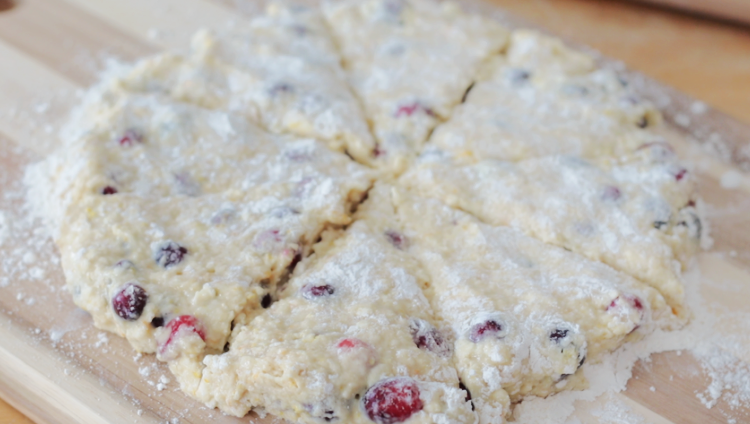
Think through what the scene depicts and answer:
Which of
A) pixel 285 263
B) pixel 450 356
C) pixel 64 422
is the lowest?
pixel 64 422

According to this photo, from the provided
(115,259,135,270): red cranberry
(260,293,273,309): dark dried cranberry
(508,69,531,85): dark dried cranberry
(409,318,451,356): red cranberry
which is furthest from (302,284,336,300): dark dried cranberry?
(508,69,531,85): dark dried cranberry

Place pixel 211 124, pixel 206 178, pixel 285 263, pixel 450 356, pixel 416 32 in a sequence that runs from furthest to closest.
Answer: pixel 416 32
pixel 211 124
pixel 206 178
pixel 285 263
pixel 450 356

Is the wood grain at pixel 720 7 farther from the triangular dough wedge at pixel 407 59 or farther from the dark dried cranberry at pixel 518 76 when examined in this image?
the dark dried cranberry at pixel 518 76

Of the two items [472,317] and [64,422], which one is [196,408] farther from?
[472,317]

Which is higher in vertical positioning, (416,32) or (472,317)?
(416,32)

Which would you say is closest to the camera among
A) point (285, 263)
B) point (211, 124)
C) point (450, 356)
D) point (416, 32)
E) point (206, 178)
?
point (450, 356)

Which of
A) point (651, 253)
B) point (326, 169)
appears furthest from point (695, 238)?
point (326, 169)

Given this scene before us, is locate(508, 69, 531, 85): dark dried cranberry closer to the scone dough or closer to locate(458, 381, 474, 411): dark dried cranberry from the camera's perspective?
the scone dough
